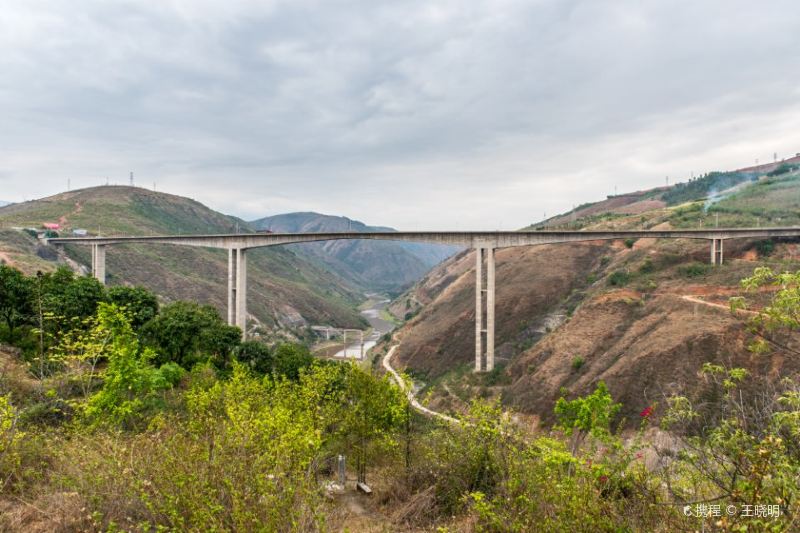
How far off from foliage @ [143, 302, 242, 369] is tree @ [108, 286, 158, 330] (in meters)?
1.81

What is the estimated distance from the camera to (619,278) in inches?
2235

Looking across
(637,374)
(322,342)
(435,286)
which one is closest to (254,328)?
(322,342)

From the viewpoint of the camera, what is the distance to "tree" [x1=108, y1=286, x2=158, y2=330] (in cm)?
3669

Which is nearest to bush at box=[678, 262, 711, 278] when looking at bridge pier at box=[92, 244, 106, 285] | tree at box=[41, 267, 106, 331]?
tree at box=[41, 267, 106, 331]

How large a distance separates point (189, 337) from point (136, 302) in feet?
22.9

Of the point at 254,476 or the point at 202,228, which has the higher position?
the point at 202,228

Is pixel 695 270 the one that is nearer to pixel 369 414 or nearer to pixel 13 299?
Result: pixel 369 414

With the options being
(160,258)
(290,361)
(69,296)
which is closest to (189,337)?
(290,361)

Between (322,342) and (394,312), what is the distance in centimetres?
5820

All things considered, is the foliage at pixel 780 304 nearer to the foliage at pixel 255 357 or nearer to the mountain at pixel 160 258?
the foliage at pixel 255 357

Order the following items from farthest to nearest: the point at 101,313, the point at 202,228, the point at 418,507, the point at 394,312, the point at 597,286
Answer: the point at 202,228
the point at 394,312
the point at 597,286
the point at 101,313
the point at 418,507

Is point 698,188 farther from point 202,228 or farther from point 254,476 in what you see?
point 202,228

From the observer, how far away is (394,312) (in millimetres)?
160875

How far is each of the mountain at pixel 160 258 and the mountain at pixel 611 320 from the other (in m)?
44.5
